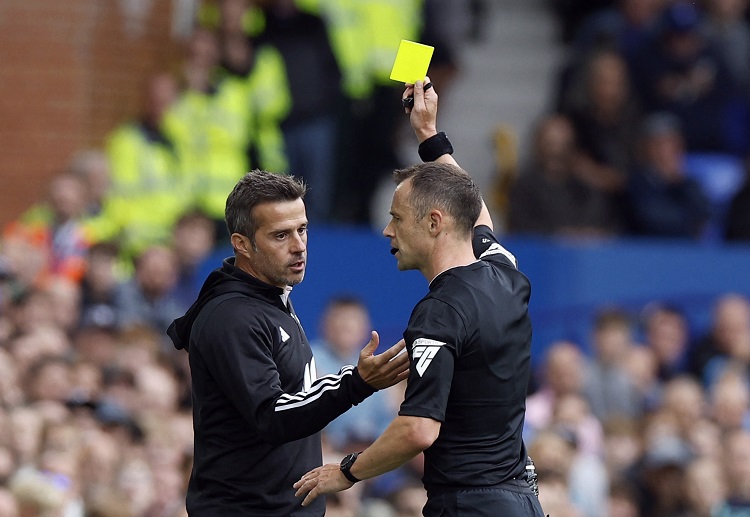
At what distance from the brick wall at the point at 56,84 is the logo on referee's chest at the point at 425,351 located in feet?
22.7

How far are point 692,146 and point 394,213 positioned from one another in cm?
747

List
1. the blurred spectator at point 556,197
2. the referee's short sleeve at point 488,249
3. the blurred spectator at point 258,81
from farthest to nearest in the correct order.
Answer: the blurred spectator at point 556,197
the blurred spectator at point 258,81
the referee's short sleeve at point 488,249

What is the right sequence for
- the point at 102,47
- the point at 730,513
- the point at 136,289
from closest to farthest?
the point at 730,513 → the point at 136,289 → the point at 102,47

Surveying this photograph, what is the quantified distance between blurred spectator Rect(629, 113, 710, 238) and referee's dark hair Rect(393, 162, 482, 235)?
668 cm

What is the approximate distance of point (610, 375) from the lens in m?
10.1

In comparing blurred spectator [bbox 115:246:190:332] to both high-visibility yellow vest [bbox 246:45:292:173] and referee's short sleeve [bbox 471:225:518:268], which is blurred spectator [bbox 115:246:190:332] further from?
referee's short sleeve [bbox 471:225:518:268]

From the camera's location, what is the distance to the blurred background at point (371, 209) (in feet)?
29.3

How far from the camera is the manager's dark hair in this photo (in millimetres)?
4871

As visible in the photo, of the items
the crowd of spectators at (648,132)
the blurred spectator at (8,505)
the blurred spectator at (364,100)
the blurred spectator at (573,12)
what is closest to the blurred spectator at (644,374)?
the crowd of spectators at (648,132)

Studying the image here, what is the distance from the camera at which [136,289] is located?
9.75 metres

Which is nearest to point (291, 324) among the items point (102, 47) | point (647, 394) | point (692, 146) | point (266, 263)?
point (266, 263)

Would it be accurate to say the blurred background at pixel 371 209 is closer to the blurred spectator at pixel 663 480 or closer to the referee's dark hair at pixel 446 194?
the blurred spectator at pixel 663 480

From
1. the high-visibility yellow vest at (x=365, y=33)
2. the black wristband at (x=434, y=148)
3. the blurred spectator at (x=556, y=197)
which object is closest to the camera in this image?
the black wristband at (x=434, y=148)

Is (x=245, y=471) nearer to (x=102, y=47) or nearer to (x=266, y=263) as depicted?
(x=266, y=263)
